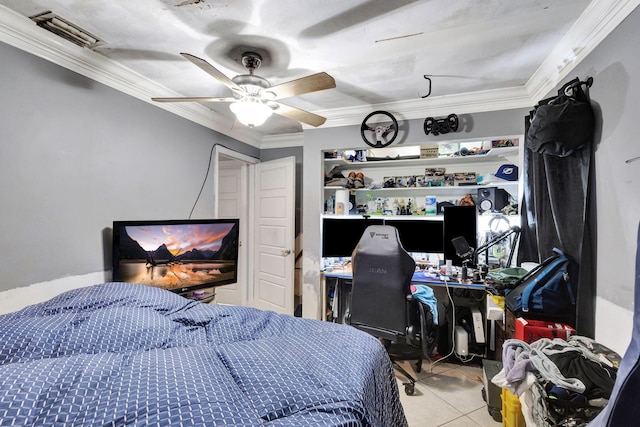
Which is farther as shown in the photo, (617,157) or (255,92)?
(255,92)

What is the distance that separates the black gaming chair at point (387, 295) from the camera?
7.25 feet

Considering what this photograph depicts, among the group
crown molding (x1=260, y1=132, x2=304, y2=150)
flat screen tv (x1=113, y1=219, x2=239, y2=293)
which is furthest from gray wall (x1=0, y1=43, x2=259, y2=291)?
crown molding (x1=260, y1=132, x2=304, y2=150)

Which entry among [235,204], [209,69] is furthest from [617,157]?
[235,204]

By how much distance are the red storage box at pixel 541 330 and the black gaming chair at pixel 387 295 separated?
0.67 m

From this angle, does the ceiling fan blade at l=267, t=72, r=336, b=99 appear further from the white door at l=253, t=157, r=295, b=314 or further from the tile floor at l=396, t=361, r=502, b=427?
the tile floor at l=396, t=361, r=502, b=427

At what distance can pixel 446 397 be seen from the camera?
2.27 meters

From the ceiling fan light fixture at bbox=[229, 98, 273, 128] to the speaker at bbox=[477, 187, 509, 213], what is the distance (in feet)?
8.12

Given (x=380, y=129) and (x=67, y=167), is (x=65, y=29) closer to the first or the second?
(x=67, y=167)

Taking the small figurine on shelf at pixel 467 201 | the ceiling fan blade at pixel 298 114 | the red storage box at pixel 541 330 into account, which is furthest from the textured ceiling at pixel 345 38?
the red storage box at pixel 541 330

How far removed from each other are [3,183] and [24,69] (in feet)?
2.25

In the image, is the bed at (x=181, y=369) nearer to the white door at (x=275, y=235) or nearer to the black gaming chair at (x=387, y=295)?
the black gaming chair at (x=387, y=295)

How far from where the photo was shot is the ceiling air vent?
5.37ft

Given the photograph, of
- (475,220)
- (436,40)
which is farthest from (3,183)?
(475,220)

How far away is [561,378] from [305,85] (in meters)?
1.97
